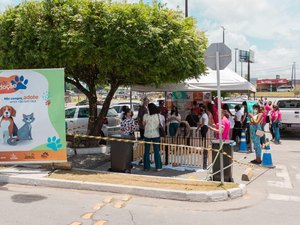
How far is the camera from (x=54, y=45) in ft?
32.4

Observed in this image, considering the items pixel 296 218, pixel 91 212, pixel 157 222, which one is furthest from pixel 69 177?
pixel 296 218

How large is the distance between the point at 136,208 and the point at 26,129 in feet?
13.4

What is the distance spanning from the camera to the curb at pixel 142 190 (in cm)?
735

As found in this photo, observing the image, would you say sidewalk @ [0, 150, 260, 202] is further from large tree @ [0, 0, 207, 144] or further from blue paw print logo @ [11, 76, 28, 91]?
large tree @ [0, 0, 207, 144]

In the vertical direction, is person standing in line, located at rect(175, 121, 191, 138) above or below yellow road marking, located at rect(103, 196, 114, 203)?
above

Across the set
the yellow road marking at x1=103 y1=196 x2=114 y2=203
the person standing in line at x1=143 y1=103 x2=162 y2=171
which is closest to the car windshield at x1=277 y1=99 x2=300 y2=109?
the person standing in line at x1=143 y1=103 x2=162 y2=171

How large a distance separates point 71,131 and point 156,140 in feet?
20.6

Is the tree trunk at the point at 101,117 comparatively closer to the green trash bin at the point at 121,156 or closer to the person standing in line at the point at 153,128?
the person standing in line at the point at 153,128

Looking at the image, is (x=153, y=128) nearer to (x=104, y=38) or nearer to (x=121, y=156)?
(x=121, y=156)

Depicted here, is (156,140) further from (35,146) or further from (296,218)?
(296,218)

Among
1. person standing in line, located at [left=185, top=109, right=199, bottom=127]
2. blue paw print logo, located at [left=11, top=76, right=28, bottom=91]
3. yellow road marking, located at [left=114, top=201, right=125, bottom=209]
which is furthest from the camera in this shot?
person standing in line, located at [left=185, top=109, right=199, bottom=127]

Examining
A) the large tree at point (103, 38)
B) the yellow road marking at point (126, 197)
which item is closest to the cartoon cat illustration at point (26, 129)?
the large tree at point (103, 38)

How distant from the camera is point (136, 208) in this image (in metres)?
6.78

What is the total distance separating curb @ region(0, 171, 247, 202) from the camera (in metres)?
7.35
